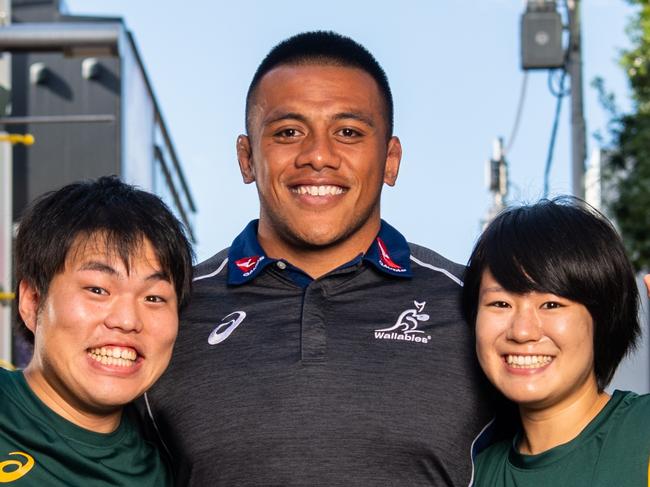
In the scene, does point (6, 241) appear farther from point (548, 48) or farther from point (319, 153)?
point (548, 48)

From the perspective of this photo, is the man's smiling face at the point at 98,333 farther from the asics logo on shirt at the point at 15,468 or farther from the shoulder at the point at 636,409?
the shoulder at the point at 636,409

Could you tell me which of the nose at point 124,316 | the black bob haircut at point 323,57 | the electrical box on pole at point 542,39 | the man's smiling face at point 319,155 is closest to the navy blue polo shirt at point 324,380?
the man's smiling face at point 319,155

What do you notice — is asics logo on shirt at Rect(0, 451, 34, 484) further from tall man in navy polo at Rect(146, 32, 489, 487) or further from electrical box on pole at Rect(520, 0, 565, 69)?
electrical box on pole at Rect(520, 0, 565, 69)

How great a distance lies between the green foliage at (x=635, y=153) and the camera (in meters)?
16.0

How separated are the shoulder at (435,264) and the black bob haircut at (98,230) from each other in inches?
30.5

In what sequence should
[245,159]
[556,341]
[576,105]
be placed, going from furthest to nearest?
[576,105] → [245,159] → [556,341]

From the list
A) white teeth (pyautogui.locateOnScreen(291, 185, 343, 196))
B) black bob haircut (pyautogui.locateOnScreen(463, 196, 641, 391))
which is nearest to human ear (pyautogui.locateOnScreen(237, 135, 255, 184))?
white teeth (pyautogui.locateOnScreen(291, 185, 343, 196))

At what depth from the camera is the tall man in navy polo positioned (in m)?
3.36

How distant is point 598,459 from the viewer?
318 centimetres

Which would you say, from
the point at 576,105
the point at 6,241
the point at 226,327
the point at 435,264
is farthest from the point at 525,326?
the point at 576,105

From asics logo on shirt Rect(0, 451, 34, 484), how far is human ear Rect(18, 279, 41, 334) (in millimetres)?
440

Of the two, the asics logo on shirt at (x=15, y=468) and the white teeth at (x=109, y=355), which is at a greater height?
the white teeth at (x=109, y=355)

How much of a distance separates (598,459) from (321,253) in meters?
1.17

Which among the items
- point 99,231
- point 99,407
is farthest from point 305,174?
point 99,407
